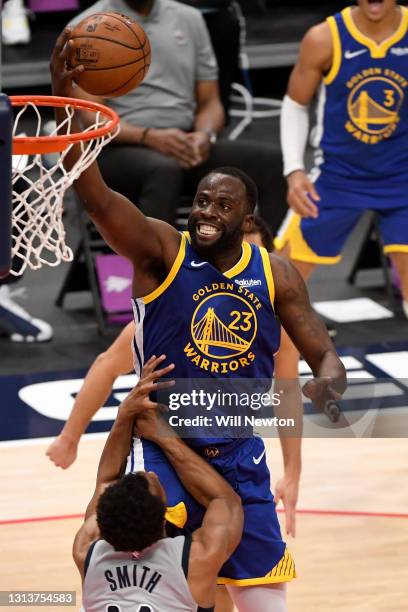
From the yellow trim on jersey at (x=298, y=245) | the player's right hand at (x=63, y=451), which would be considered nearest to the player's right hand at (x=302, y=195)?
the yellow trim on jersey at (x=298, y=245)

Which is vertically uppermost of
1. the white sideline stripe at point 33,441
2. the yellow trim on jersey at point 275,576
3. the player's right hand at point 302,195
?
the yellow trim on jersey at point 275,576

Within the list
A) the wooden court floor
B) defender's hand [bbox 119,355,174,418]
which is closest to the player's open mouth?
defender's hand [bbox 119,355,174,418]

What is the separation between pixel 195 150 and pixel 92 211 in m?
3.90

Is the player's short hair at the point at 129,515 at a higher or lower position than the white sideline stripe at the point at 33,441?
higher

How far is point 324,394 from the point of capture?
3861 mm

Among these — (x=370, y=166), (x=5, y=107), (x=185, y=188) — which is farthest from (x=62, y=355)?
(x=5, y=107)

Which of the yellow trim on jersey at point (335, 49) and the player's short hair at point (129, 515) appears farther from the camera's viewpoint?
the yellow trim on jersey at point (335, 49)

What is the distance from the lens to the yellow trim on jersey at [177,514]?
3945 millimetres

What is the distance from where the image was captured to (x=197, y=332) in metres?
4.04

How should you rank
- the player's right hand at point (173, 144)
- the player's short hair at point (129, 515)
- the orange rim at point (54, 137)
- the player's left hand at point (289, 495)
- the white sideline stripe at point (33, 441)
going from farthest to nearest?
the player's right hand at point (173, 144) → the white sideline stripe at point (33, 441) → the player's left hand at point (289, 495) → the orange rim at point (54, 137) → the player's short hair at point (129, 515)

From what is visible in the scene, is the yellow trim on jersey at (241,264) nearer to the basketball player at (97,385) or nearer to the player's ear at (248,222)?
the player's ear at (248,222)

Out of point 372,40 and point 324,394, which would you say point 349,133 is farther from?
point 324,394

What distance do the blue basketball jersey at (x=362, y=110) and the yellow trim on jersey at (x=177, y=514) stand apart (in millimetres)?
3409

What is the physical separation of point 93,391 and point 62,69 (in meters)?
1.73
